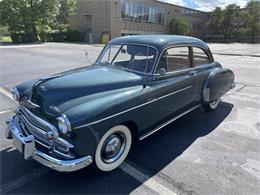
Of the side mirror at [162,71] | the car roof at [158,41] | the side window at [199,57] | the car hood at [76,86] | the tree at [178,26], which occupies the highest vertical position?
the tree at [178,26]

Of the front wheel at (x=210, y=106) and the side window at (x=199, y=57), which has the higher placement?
the side window at (x=199, y=57)

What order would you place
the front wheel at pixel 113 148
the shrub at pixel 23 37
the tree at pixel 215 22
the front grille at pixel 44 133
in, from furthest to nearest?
the tree at pixel 215 22
the shrub at pixel 23 37
the front wheel at pixel 113 148
the front grille at pixel 44 133

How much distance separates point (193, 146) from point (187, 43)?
6.51ft

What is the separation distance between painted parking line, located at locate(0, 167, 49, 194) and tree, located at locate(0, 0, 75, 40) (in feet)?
115

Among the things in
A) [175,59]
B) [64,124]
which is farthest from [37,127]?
[175,59]

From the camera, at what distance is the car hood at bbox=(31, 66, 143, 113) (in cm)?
295

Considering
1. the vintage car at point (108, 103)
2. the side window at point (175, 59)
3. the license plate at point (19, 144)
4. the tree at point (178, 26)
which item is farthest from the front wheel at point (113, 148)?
the tree at point (178, 26)

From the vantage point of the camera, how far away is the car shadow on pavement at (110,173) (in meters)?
2.79

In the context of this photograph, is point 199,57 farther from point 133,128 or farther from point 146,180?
point 146,180

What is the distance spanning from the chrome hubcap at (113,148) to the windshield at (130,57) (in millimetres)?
1166

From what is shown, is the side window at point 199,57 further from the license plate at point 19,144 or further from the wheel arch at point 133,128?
the license plate at point 19,144

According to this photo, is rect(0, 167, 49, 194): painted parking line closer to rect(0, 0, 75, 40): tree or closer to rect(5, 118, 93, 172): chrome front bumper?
rect(5, 118, 93, 172): chrome front bumper

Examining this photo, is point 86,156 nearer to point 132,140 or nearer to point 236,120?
point 132,140

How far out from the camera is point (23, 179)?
2.93 meters
